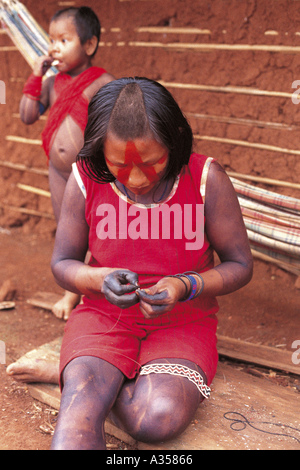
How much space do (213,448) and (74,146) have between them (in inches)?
68.0

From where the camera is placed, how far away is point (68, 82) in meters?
2.84

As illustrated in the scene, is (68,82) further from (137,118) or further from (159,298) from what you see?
(159,298)

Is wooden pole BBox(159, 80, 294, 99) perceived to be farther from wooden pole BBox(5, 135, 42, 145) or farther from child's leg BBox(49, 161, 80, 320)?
wooden pole BBox(5, 135, 42, 145)

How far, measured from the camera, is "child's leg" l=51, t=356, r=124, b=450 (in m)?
1.49

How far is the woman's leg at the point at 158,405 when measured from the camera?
1.61 m

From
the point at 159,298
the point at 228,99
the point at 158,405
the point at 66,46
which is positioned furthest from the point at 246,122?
the point at 158,405

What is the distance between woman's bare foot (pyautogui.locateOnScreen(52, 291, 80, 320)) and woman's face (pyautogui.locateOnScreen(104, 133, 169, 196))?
1.56 m

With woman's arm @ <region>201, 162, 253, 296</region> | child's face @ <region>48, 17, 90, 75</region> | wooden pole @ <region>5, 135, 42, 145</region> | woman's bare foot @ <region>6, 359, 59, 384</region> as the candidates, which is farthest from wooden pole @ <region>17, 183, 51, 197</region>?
woman's arm @ <region>201, 162, 253, 296</region>

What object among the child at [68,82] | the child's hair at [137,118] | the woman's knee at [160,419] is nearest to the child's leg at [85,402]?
the woman's knee at [160,419]

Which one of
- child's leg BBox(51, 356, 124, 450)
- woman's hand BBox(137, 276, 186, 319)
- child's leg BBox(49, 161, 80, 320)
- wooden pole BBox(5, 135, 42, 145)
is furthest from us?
wooden pole BBox(5, 135, 42, 145)
